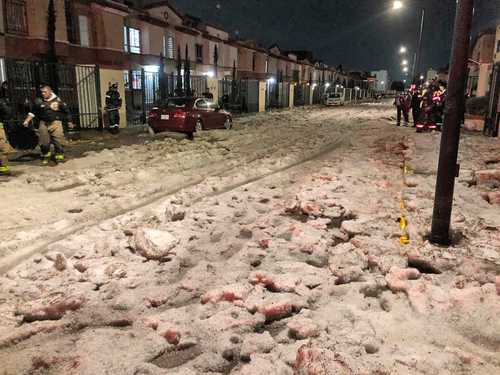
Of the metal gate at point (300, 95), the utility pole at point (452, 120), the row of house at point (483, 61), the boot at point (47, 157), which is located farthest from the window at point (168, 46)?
the utility pole at point (452, 120)

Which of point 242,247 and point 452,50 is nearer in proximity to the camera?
point 452,50

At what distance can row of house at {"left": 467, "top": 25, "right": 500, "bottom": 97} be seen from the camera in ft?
87.9

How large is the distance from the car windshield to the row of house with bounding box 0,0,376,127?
11.6 feet

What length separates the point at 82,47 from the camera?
77.3 ft

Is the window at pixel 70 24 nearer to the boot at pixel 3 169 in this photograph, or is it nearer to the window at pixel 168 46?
the window at pixel 168 46

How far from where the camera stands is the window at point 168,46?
32.0m

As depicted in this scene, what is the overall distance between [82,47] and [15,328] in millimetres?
23637

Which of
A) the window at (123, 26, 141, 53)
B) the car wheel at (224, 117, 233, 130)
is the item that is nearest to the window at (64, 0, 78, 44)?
the window at (123, 26, 141, 53)

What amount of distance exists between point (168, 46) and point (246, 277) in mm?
31476

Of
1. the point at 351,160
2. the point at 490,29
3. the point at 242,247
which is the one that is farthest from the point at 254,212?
the point at 490,29

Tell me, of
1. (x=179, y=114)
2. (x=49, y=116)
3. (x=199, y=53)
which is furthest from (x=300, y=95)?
(x=49, y=116)

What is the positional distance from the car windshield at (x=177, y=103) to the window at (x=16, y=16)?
9.97 metres

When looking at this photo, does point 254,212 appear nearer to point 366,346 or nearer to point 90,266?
point 90,266

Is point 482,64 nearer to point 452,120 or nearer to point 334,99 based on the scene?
point 334,99
